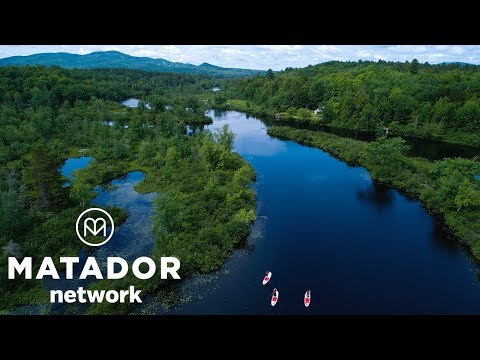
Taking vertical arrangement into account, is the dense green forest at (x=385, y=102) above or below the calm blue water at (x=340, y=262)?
above

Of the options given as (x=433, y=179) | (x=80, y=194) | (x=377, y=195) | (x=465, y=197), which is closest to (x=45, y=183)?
(x=80, y=194)

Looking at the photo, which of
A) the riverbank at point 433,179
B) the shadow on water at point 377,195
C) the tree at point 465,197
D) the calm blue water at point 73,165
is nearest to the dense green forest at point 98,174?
the calm blue water at point 73,165

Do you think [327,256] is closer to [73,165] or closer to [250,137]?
[73,165]

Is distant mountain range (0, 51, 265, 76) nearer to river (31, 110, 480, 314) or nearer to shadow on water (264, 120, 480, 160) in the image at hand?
river (31, 110, 480, 314)

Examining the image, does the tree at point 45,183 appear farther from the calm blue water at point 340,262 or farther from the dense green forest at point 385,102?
the dense green forest at point 385,102

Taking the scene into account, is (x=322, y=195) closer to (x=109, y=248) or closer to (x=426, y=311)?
(x=426, y=311)
